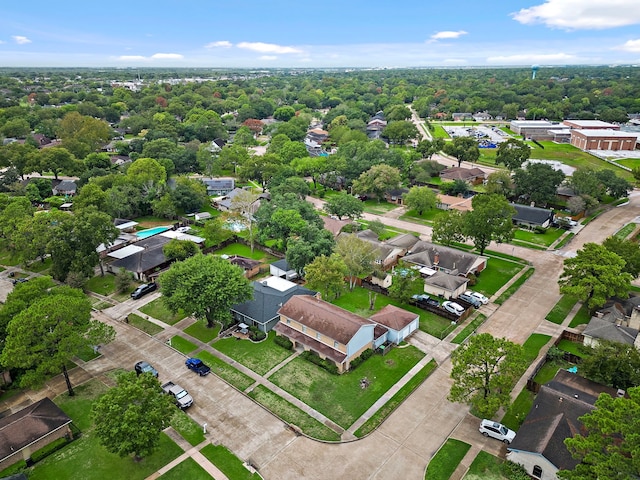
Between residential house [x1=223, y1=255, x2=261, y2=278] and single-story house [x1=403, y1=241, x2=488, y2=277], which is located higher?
single-story house [x1=403, y1=241, x2=488, y2=277]

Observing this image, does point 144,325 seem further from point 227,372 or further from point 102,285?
point 102,285

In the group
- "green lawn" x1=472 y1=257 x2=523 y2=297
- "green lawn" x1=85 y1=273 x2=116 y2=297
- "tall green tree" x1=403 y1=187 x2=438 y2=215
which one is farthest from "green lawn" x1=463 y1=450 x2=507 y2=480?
"tall green tree" x1=403 y1=187 x2=438 y2=215

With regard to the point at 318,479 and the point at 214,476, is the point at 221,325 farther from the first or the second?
the point at 318,479

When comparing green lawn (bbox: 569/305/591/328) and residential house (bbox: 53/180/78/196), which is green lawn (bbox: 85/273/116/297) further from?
green lawn (bbox: 569/305/591/328)

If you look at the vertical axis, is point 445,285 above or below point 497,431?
above

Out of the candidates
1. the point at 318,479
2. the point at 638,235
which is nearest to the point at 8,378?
the point at 318,479

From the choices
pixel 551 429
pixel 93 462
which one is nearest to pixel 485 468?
pixel 551 429
